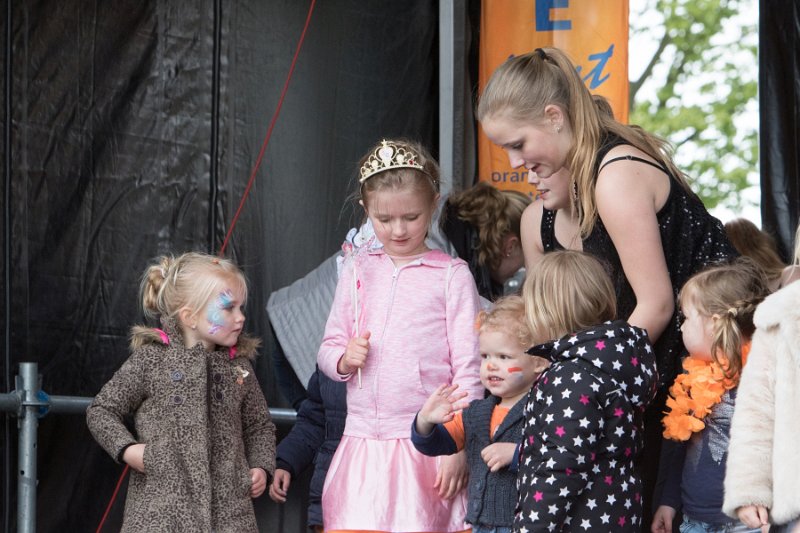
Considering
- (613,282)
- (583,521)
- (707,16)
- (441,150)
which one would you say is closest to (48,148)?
(441,150)

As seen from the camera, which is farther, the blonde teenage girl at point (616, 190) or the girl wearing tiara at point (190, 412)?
the girl wearing tiara at point (190, 412)

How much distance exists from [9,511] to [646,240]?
7.98 feet

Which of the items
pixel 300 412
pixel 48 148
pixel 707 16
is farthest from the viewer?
pixel 707 16

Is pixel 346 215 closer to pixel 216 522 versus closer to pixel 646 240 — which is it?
pixel 216 522

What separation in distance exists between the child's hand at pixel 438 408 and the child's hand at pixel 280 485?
2.25ft

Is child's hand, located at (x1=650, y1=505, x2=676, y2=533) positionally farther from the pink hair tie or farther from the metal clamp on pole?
the metal clamp on pole

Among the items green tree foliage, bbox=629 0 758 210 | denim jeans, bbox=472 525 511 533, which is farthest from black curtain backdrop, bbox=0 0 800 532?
green tree foliage, bbox=629 0 758 210

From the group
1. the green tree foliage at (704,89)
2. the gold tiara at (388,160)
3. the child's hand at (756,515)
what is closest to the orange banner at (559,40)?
the gold tiara at (388,160)

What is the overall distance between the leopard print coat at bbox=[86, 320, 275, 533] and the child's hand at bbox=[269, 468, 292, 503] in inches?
2.9

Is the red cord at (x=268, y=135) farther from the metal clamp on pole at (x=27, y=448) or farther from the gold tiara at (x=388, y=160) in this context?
the gold tiara at (x=388, y=160)

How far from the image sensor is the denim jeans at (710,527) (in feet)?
10.0

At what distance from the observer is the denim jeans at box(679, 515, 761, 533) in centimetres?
306

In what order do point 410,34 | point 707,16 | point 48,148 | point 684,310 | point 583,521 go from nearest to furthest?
point 583,521
point 684,310
point 48,148
point 410,34
point 707,16

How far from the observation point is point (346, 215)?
4910mm
